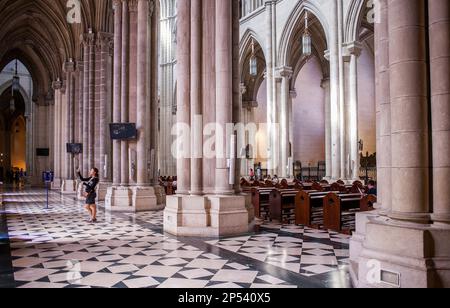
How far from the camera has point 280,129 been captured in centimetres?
2639

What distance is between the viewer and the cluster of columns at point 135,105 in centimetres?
1447

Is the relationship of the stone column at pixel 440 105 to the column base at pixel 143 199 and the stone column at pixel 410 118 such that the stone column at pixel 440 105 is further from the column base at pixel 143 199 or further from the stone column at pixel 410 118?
the column base at pixel 143 199

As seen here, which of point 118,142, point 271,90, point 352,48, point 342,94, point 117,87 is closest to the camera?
point 118,142

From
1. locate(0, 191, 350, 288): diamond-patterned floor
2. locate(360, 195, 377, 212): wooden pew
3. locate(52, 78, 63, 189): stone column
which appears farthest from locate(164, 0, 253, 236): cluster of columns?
locate(52, 78, 63, 189): stone column

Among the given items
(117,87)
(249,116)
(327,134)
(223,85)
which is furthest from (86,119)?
(249,116)

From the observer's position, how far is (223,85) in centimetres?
939

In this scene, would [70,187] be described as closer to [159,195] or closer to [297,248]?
[159,195]

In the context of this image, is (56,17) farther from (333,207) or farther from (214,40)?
(333,207)

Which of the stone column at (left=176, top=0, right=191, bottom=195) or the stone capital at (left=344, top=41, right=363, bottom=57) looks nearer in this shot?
the stone column at (left=176, top=0, right=191, bottom=195)

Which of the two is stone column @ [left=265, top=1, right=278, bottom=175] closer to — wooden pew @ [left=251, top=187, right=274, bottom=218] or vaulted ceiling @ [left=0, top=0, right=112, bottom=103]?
vaulted ceiling @ [left=0, top=0, right=112, bottom=103]

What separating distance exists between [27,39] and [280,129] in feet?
86.0

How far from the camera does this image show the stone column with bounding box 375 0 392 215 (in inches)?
199

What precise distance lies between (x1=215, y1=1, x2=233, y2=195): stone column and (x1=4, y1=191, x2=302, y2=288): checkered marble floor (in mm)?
1976

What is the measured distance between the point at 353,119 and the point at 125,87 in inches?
508
